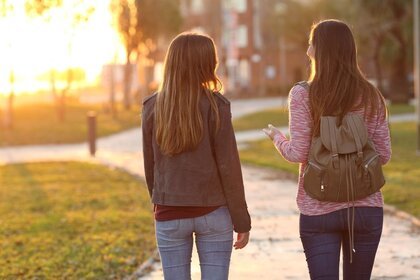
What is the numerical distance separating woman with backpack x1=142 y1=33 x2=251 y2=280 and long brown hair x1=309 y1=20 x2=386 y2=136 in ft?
1.43

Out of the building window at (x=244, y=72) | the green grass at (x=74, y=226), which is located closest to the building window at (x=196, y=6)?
the building window at (x=244, y=72)

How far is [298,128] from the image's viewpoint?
4871 mm

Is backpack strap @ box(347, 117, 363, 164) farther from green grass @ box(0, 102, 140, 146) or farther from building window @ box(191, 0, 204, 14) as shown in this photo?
building window @ box(191, 0, 204, 14)

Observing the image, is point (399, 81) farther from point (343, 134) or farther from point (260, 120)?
point (343, 134)

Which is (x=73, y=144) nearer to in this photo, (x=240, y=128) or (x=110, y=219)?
(x=240, y=128)

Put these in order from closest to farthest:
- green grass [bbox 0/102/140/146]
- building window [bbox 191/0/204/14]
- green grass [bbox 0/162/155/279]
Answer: green grass [bbox 0/162/155/279], green grass [bbox 0/102/140/146], building window [bbox 191/0/204/14]

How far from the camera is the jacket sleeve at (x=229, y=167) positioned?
470 centimetres

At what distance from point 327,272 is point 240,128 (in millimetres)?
34978

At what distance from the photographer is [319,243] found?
488cm

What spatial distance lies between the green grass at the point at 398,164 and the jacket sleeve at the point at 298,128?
26.1 feet

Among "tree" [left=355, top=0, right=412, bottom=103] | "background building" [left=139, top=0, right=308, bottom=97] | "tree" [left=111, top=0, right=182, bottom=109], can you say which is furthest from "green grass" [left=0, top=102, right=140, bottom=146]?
"background building" [left=139, top=0, right=308, bottom=97]

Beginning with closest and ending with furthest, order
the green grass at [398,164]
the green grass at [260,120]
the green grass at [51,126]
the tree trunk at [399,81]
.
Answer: the green grass at [398,164]
the green grass at [51,126]
the green grass at [260,120]
the tree trunk at [399,81]

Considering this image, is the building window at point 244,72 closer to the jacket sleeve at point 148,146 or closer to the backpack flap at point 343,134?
the jacket sleeve at point 148,146

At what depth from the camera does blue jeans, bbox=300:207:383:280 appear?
4.84m
